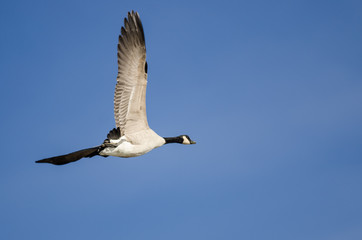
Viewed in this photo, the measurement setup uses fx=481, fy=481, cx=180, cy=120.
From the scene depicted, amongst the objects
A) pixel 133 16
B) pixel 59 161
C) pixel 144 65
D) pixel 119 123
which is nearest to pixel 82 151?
pixel 59 161

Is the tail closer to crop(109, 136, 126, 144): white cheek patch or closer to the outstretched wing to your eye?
crop(109, 136, 126, 144): white cheek patch

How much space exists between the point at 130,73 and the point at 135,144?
2683mm

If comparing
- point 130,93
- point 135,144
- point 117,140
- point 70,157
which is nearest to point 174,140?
point 135,144

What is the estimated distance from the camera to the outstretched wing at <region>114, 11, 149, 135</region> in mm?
18000

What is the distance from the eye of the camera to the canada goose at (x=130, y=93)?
707 inches

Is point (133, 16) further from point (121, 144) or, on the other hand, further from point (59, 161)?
point (59, 161)

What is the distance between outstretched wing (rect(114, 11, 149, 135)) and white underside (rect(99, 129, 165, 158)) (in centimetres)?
48

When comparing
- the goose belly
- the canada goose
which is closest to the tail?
the goose belly

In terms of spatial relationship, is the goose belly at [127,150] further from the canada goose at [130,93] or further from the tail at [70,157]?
the tail at [70,157]

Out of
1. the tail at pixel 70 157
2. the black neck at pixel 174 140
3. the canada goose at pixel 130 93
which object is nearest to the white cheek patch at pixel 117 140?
the canada goose at pixel 130 93

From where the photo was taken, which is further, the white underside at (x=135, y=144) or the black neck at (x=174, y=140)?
the black neck at (x=174, y=140)

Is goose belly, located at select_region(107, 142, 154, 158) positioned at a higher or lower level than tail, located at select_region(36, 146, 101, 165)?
higher

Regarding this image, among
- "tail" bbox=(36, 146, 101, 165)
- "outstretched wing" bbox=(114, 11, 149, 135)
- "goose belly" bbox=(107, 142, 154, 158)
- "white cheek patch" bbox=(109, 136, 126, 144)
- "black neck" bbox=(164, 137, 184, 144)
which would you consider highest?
"outstretched wing" bbox=(114, 11, 149, 135)

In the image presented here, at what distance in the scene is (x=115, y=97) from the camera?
18.1m
